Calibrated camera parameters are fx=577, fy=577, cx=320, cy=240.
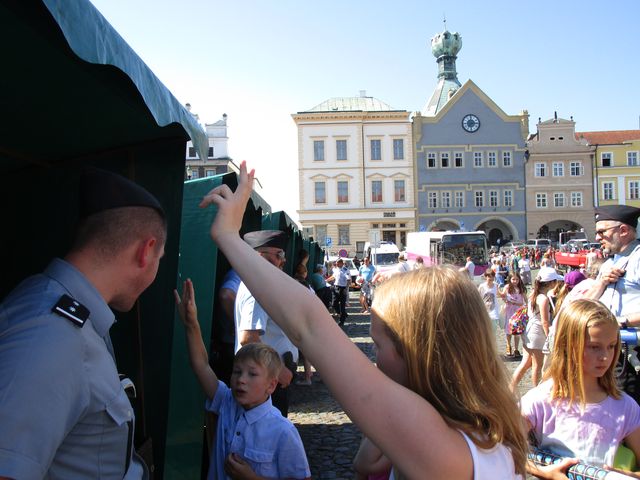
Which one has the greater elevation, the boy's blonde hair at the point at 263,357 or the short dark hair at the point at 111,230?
the short dark hair at the point at 111,230

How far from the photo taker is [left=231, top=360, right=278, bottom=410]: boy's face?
312 cm

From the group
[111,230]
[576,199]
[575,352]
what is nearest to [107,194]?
[111,230]

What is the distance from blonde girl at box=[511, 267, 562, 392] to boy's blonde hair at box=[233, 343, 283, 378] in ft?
16.2

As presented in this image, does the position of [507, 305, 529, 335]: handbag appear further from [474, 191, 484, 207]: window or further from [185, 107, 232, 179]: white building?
[185, 107, 232, 179]: white building

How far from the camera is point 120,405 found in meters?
1.70

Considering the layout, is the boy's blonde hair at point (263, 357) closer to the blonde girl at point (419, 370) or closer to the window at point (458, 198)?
the blonde girl at point (419, 370)

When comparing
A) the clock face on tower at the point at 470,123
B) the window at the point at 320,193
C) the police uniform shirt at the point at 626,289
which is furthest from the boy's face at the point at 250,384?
the clock face on tower at the point at 470,123

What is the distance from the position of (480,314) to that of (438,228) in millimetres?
59021

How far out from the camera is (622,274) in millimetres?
4461

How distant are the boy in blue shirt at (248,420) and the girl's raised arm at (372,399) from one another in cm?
166

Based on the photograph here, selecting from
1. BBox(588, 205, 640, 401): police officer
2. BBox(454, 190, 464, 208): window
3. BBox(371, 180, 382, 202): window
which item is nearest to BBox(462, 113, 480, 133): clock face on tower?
BBox(454, 190, 464, 208): window

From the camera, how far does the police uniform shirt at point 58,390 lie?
1.41 meters

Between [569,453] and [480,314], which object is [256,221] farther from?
[480,314]

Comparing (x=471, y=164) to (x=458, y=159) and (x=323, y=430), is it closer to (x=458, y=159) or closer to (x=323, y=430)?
(x=458, y=159)
